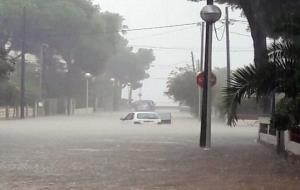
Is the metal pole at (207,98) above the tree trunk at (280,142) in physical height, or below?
above

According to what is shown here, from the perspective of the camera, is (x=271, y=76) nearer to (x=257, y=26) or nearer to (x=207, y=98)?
(x=207, y=98)

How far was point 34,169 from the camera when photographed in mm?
14789

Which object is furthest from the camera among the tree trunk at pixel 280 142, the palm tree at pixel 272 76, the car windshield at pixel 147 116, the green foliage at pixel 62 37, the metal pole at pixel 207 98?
the green foliage at pixel 62 37

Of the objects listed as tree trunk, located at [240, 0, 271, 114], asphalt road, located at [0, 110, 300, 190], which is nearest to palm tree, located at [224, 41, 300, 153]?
asphalt road, located at [0, 110, 300, 190]

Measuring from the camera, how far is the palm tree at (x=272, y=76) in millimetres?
13062

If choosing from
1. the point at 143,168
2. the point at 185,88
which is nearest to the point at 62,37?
the point at 185,88

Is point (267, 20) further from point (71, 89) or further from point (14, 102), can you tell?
point (71, 89)

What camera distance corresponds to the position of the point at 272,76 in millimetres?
13461

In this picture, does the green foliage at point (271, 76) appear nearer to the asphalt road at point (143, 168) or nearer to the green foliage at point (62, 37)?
the asphalt road at point (143, 168)

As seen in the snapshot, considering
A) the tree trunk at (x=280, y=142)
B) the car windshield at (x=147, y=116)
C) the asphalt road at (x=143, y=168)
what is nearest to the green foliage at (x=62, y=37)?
the car windshield at (x=147, y=116)

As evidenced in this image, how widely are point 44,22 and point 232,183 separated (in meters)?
57.9

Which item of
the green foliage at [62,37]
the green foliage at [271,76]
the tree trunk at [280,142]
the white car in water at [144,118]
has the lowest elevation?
the tree trunk at [280,142]

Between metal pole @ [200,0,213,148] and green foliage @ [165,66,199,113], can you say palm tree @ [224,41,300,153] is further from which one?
green foliage @ [165,66,199,113]

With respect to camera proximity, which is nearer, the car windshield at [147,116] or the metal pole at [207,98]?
the metal pole at [207,98]
